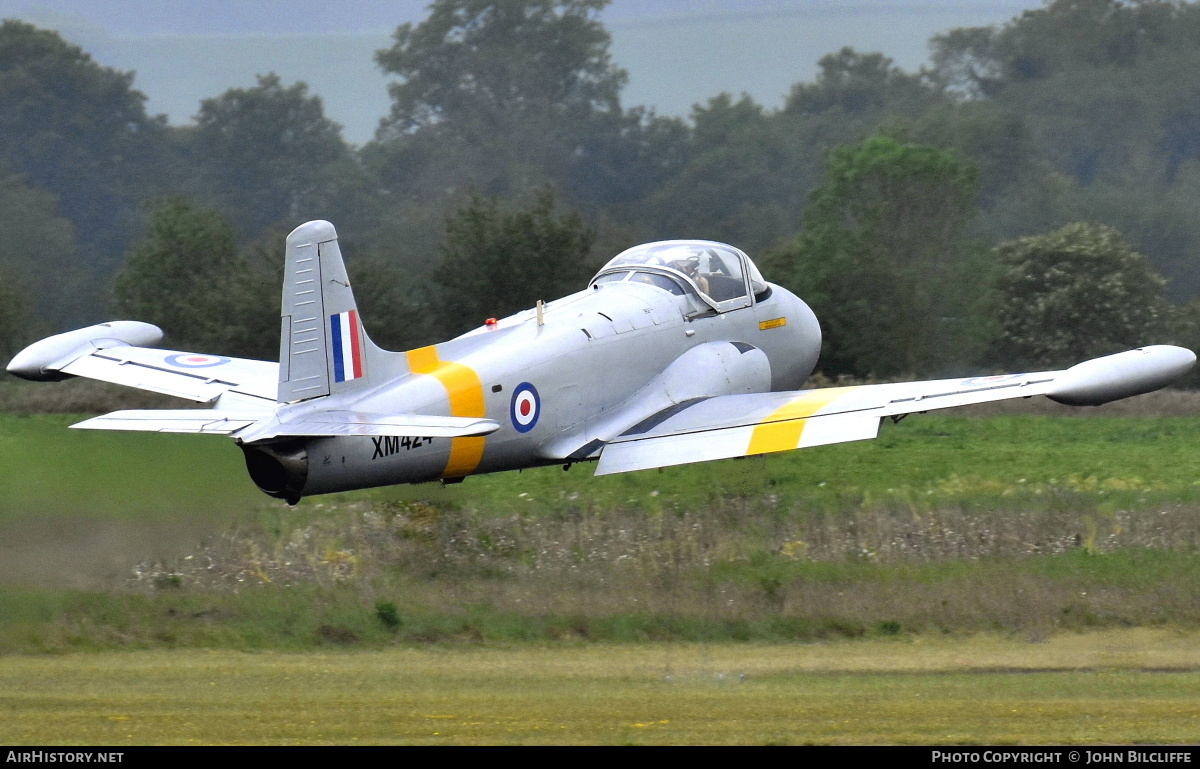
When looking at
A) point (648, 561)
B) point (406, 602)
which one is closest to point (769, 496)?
point (648, 561)

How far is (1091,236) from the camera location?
46094 millimetres

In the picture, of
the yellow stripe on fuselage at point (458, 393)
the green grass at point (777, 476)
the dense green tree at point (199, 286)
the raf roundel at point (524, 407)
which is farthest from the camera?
the dense green tree at point (199, 286)

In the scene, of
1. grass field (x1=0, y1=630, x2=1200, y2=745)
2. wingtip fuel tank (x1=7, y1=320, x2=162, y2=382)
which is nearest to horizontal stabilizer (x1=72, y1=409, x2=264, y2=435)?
grass field (x1=0, y1=630, x2=1200, y2=745)

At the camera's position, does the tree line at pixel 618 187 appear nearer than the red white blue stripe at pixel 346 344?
No

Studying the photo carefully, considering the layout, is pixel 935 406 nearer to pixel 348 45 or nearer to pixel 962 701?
pixel 962 701

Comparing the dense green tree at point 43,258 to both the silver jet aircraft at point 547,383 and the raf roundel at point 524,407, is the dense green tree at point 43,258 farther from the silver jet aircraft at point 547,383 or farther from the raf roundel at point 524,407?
the raf roundel at point 524,407

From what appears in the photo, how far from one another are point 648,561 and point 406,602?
3.41 metres

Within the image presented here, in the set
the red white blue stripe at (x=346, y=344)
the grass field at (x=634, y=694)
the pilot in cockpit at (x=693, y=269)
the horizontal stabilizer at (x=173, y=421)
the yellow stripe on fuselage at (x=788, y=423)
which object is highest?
the pilot in cockpit at (x=693, y=269)

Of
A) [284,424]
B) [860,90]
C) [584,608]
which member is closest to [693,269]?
[584,608]

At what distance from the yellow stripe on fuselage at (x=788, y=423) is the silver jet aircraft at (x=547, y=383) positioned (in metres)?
0.03

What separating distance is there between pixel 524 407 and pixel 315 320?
3325 millimetres

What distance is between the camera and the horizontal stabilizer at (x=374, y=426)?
14.4 metres

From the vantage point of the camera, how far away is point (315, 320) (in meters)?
15.8

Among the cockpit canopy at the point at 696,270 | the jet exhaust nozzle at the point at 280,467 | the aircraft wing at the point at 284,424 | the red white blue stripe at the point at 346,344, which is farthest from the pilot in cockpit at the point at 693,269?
the jet exhaust nozzle at the point at 280,467
